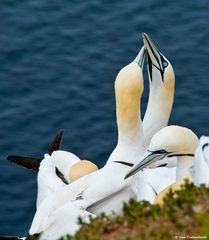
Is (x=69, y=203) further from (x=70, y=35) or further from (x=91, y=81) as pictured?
(x=70, y=35)

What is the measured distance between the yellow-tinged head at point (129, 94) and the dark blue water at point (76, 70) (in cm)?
240

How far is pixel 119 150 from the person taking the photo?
13.0 m

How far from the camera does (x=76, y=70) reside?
1703cm

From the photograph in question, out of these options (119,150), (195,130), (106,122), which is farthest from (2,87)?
(119,150)

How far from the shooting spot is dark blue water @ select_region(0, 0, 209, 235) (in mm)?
15711

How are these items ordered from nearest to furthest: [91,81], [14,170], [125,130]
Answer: [125,130], [14,170], [91,81]

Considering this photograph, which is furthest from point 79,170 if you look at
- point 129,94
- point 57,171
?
point 129,94

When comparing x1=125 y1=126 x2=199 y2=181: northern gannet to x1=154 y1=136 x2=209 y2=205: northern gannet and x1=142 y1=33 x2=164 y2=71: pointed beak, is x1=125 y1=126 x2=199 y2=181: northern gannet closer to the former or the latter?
x1=154 y1=136 x2=209 y2=205: northern gannet

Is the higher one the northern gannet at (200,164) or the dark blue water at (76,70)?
the northern gannet at (200,164)

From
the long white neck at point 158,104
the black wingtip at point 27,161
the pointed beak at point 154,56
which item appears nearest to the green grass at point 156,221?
the pointed beak at point 154,56

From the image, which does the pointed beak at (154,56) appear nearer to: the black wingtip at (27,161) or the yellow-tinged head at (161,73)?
the yellow-tinged head at (161,73)

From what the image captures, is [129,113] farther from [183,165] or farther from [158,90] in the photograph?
[158,90]

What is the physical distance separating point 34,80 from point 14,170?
6.13 feet

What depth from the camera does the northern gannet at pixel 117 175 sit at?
40.3ft
